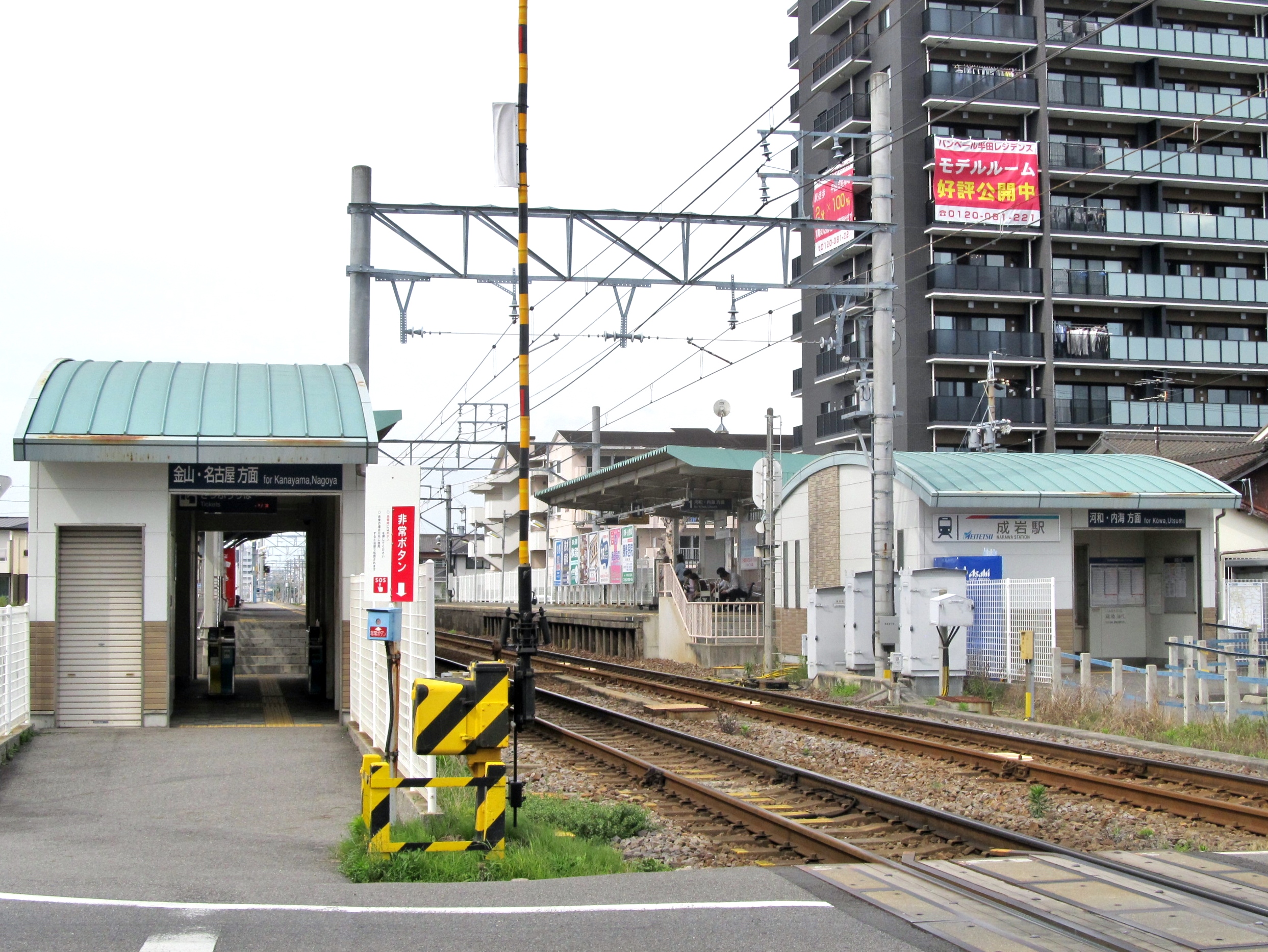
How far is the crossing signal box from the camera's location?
7559mm

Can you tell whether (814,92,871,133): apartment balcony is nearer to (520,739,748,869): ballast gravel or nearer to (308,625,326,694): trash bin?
(308,625,326,694): trash bin

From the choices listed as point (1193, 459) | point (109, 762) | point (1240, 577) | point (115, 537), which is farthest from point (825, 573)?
point (1193, 459)

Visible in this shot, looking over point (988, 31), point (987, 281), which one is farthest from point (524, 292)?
point (988, 31)

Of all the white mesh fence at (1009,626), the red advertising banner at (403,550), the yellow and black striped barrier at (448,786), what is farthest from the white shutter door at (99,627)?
the white mesh fence at (1009,626)

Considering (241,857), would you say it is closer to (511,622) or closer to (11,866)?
(11,866)

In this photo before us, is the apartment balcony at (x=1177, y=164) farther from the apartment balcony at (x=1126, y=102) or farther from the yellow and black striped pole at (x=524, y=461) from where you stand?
the yellow and black striped pole at (x=524, y=461)

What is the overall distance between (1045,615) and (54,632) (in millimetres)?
13302

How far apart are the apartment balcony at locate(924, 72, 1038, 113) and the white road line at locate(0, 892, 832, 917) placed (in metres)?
46.9

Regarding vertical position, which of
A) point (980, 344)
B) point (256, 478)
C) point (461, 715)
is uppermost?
point (980, 344)

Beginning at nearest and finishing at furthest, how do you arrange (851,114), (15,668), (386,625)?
(386,625) < (15,668) < (851,114)

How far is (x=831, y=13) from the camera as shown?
174 ft

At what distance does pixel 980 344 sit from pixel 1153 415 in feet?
23.4

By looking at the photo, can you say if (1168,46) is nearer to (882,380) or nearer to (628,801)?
(882,380)

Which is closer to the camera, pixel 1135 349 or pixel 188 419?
pixel 188 419
